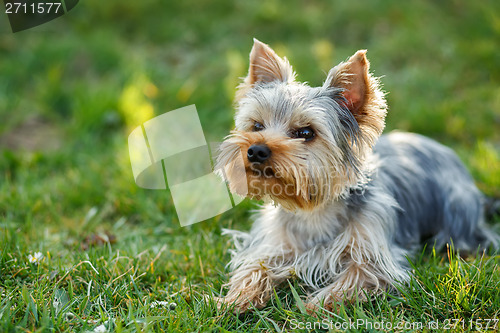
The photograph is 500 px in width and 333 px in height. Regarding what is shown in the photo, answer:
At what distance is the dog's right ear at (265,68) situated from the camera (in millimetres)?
3398

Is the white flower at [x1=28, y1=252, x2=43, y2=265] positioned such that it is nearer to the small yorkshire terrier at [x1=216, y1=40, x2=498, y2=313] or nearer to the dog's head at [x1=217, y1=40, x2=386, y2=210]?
the small yorkshire terrier at [x1=216, y1=40, x2=498, y2=313]

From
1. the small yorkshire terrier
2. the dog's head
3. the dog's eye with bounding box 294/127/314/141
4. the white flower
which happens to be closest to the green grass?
the white flower

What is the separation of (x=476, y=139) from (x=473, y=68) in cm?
170

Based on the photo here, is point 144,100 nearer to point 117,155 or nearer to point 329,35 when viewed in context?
point 117,155

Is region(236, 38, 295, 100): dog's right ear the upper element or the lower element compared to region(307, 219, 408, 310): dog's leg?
upper

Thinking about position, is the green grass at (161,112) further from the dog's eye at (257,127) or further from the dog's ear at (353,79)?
the dog's ear at (353,79)

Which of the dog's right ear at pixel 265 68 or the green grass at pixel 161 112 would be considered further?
the dog's right ear at pixel 265 68

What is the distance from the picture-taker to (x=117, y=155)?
17.8ft

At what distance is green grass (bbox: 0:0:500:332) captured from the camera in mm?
2930

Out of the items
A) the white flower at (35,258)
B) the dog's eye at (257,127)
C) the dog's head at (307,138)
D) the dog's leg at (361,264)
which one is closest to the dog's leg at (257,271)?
the dog's leg at (361,264)

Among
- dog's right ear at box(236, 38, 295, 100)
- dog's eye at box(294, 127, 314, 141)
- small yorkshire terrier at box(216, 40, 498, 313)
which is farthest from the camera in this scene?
dog's right ear at box(236, 38, 295, 100)

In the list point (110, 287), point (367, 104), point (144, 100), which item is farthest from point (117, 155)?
point (367, 104)

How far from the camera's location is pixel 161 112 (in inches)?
259

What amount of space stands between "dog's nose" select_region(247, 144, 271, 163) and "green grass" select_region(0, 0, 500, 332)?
85 cm
